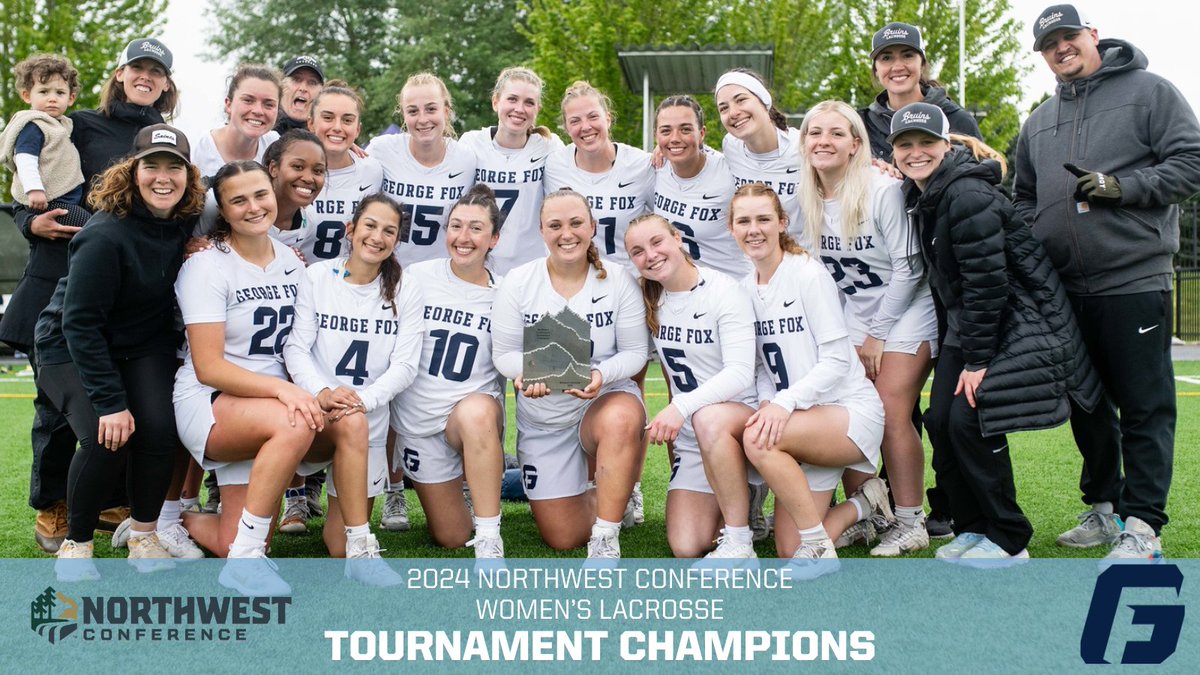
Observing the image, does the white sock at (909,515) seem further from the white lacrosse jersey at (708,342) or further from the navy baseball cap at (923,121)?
the navy baseball cap at (923,121)

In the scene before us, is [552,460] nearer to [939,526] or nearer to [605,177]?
[605,177]

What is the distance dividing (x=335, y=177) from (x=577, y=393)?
5.68ft

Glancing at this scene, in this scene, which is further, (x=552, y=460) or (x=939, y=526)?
(x=939, y=526)

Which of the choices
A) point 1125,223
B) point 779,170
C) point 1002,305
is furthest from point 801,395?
point 1125,223

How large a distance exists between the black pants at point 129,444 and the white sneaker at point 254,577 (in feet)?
1.83

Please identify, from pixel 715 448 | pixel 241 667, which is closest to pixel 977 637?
pixel 715 448

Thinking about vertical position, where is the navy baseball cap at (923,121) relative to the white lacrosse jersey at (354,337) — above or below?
above

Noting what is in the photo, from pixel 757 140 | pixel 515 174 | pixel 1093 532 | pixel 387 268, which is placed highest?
pixel 757 140

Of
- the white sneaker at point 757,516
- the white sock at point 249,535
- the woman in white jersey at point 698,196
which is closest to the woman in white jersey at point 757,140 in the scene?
the woman in white jersey at point 698,196

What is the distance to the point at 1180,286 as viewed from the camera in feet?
54.7

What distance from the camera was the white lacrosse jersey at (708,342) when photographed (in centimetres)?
402

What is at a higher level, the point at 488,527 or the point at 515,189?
the point at 515,189

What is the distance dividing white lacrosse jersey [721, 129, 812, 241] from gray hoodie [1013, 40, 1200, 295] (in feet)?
3.56

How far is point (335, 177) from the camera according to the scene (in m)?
4.85
